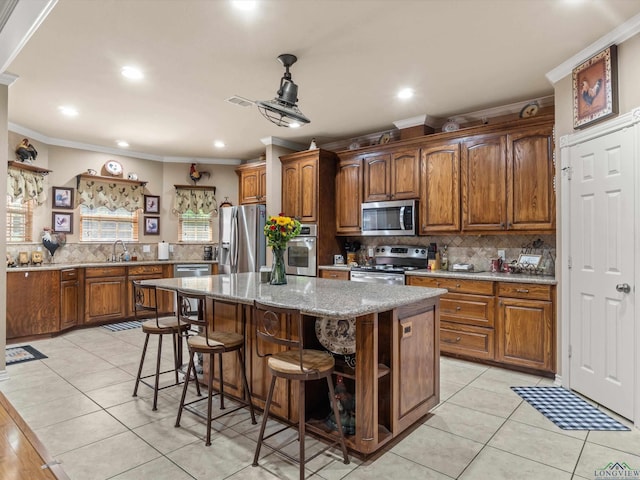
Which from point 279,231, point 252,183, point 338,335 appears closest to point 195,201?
point 252,183

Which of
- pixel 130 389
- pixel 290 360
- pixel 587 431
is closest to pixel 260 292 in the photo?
pixel 290 360

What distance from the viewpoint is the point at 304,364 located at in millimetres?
2137

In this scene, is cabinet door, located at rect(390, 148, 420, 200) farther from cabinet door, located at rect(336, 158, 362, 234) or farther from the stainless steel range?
the stainless steel range

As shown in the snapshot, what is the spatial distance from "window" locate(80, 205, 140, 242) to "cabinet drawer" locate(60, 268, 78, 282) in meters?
0.90

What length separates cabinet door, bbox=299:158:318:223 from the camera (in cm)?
536

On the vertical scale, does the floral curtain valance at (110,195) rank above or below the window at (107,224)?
above

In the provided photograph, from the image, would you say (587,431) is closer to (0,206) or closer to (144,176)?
(0,206)

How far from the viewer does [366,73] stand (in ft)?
11.4

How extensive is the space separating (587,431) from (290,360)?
6.71 ft

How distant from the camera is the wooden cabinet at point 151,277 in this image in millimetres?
5930

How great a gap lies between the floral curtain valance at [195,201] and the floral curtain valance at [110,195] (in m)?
0.61

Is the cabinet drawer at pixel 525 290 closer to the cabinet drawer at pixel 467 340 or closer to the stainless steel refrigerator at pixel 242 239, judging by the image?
the cabinet drawer at pixel 467 340

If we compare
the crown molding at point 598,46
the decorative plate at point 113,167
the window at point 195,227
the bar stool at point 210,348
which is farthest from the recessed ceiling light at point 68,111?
the crown molding at point 598,46

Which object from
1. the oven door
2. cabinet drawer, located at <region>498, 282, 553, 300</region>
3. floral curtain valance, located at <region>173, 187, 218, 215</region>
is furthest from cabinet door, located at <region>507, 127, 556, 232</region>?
floral curtain valance, located at <region>173, 187, 218, 215</region>
